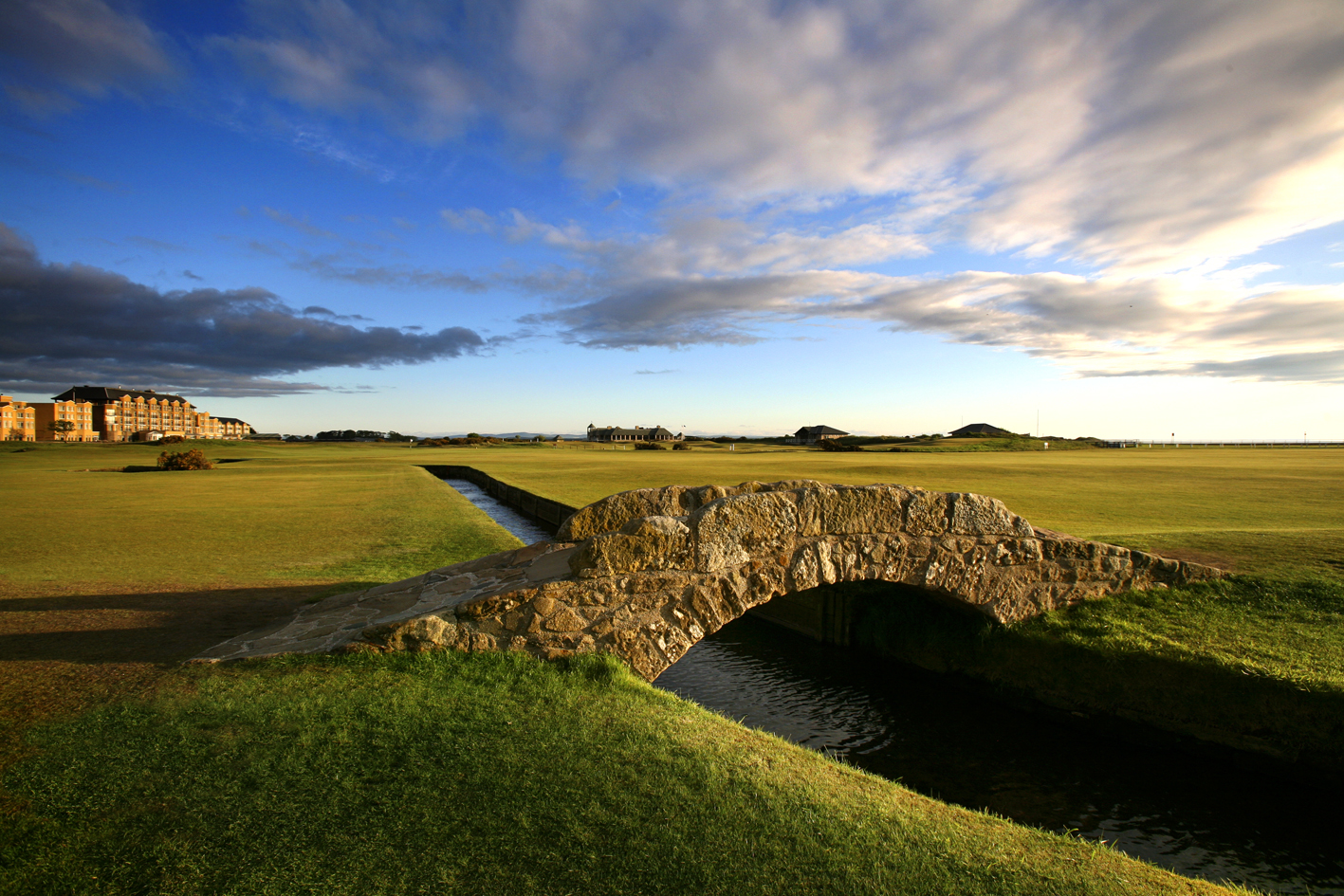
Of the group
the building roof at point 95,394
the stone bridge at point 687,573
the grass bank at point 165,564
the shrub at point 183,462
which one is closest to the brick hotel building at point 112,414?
the building roof at point 95,394

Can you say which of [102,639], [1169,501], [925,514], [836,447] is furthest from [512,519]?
[836,447]

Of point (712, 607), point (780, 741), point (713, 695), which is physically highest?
point (712, 607)

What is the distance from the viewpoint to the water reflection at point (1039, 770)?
20.6 feet

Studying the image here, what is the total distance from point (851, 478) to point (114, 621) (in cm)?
2813

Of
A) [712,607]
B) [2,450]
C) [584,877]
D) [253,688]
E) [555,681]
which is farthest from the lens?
[2,450]

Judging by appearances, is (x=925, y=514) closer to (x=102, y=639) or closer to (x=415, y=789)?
(x=415, y=789)

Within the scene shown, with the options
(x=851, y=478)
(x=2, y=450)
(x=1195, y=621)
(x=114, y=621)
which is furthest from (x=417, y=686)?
(x=2, y=450)

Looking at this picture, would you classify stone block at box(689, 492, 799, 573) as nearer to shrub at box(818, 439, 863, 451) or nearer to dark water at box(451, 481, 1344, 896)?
dark water at box(451, 481, 1344, 896)

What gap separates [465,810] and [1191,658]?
28.0 feet

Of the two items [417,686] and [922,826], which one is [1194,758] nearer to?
[922,826]

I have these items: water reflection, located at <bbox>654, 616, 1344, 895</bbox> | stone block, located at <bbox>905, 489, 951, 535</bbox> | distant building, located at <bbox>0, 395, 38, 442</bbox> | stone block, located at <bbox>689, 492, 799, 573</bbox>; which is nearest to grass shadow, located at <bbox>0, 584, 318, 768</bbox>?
stone block, located at <bbox>689, 492, 799, 573</bbox>

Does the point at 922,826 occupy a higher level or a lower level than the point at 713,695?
higher

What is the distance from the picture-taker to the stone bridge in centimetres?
702

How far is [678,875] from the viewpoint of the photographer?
3822mm
